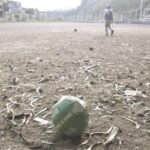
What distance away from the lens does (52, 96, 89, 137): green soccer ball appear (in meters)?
4.30

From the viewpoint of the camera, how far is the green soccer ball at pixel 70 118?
4.30 metres

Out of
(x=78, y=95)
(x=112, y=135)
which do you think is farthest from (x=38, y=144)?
(x=78, y=95)

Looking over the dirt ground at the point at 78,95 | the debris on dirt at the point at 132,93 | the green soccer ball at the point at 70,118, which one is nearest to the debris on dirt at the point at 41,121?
the dirt ground at the point at 78,95

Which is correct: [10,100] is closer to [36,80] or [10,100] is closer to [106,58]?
[36,80]

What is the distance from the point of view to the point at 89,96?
6293mm

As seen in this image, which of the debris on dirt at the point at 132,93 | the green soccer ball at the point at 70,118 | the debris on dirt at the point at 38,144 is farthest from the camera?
the debris on dirt at the point at 132,93

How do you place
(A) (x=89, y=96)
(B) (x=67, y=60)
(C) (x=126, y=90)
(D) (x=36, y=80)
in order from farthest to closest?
(B) (x=67, y=60) < (D) (x=36, y=80) < (C) (x=126, y=90) < (A) (x=89, y=96)

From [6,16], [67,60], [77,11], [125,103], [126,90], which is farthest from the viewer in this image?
[77,11]

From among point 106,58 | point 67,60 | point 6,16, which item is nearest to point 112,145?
point 67,60

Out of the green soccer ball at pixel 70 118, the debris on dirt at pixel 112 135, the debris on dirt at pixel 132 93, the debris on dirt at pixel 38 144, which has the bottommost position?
the debris on dirt at pixel 38 144

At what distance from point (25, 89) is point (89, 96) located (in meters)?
1.28

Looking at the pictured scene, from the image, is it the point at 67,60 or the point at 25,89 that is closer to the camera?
the point at 25,89

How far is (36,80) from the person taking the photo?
7.68 metres

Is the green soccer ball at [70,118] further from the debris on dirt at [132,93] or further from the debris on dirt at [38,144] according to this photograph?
the debris on dirt at [132,93]
